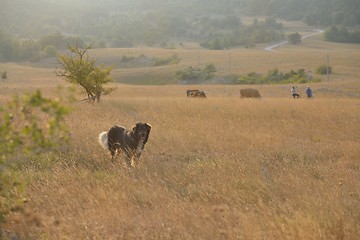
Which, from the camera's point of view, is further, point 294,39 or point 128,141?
point 294,39

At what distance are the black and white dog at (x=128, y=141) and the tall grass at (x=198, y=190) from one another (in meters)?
0.23

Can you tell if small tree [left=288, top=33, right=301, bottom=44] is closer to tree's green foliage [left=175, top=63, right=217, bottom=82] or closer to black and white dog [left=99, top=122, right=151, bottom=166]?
tree's green foliage [left=175, top=63, right=217, bottom=82]

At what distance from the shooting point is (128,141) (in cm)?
875

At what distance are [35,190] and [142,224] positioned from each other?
2177 millimetres

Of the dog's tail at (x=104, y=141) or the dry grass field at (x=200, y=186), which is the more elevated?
the dog's tail at (x=104, y=141)

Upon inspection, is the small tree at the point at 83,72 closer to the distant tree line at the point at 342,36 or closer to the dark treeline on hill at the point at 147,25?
the dark treeline on hill at the point at 147,25

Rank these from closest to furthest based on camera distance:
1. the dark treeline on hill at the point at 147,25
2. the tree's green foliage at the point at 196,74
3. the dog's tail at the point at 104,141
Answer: the dog's tail at the point at 104,141 → the tree's green foliage at the point at 196,74 → the dark treeline on hill at the point at 147,25

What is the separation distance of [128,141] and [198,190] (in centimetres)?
256

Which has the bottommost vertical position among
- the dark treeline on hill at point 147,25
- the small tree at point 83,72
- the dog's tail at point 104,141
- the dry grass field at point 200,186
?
the dry grass field at point 200,186

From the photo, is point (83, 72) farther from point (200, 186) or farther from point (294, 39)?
point (294, 39)

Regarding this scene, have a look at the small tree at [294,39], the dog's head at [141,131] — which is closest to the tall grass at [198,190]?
the dog's head at [141,131]

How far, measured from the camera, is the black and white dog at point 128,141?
848cm

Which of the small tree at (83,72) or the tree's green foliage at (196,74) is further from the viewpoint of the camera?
the tree's green foliage at (196,74)

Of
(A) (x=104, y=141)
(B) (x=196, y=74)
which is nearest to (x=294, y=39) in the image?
(B) (x=196, y=74)
